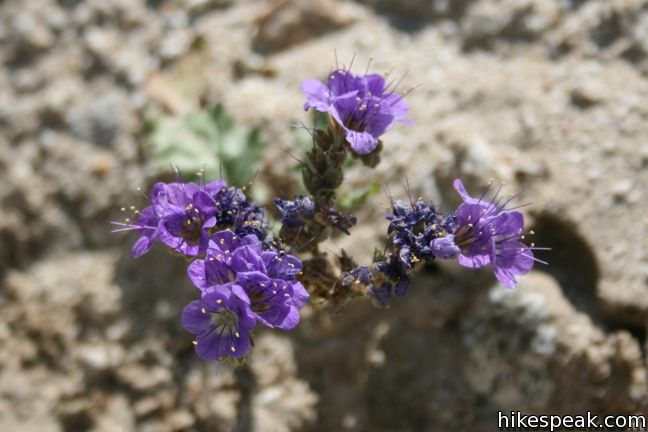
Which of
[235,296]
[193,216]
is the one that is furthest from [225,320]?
[193,216]

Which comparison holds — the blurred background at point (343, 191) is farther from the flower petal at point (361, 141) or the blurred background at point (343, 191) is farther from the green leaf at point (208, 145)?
the flower petal at point (361, 141)

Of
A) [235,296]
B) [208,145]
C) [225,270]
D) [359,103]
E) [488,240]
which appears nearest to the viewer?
[235,296]

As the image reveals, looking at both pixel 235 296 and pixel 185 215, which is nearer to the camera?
pixel 235 296

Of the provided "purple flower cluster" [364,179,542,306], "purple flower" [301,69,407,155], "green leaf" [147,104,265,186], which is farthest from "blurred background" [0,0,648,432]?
"purple flower cluster" [364,179,542,306]

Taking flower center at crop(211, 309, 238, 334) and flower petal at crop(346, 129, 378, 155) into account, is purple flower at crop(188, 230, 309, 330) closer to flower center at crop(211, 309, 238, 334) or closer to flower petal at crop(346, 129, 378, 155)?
flower center at crop(211, 309, 238, 334)

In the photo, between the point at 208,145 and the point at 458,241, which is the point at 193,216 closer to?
the point at 458,241

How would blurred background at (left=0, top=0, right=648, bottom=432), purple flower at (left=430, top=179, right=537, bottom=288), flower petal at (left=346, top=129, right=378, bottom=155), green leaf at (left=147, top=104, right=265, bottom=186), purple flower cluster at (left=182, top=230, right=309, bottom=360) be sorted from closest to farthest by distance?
1. purple flower cluster at (left=182, top=230, right=309, bottom=360)
2. purple flower at (left=430, top=179, right=537, bottom=288)
3. flower petal at (left=346, top=129, right=378, bottom=155)
4. blurred background at (left=0, top=0, right=648, bottom=432)
5. green leaf at (left=147, top=104, right=265, bottom=186)

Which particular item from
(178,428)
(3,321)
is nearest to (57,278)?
(3,321)
